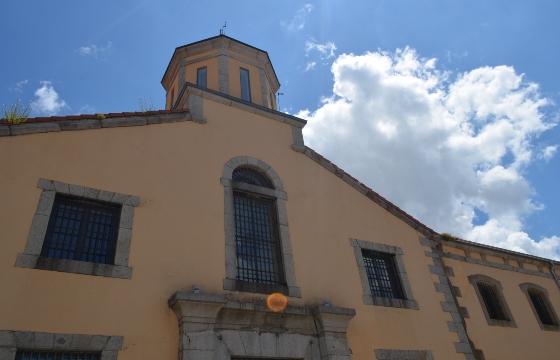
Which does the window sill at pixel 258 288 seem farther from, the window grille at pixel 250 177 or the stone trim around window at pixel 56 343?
the window grille at pixel 250 177

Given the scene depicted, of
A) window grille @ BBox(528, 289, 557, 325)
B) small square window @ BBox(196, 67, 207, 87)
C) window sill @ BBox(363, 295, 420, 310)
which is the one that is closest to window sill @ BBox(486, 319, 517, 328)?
window grille @ BBox(528, 289, 557, 325)

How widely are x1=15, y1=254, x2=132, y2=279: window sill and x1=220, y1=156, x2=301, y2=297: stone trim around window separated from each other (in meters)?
1.95

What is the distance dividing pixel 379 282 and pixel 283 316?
3293mm

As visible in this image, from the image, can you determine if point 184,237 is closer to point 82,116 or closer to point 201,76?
point 82,116

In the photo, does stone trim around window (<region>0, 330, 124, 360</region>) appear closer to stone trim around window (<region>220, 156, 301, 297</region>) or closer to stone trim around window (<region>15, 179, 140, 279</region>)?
stone trim around window (<region>15, 179, 140, 279</region>)

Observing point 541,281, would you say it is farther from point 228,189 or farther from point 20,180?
point 20,180

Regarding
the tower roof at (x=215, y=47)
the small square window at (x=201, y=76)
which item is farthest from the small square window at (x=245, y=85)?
the small square window at (x=201, y=76)

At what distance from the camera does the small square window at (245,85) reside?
12.7 meters

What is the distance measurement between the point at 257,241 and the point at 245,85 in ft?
18.9

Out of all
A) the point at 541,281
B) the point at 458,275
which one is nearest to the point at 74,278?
the point at 458,275

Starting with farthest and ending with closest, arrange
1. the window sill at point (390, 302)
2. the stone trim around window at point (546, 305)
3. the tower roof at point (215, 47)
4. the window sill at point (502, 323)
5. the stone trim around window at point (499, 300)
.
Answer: the tower roof at point (215, 47)
the stone trim around window at point (546, 305)
the stone trim around window at point (499, 300)
the window sill at point (502, 323)
the window sill at point (390, 302)

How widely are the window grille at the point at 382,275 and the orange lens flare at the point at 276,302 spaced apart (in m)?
2.72

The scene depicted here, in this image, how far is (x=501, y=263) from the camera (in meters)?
13.3

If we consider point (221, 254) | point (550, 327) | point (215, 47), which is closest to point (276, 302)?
point (221, 254)
